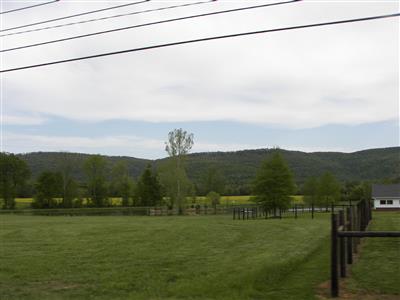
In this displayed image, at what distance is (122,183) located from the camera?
9619 centimetres

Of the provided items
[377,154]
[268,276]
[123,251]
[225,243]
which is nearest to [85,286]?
[268,276]

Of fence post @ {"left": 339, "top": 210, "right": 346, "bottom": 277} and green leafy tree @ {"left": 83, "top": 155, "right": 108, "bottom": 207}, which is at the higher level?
green leafy tree @ {"left": 83, "top": 155, "right": 108, "bottom": 207}

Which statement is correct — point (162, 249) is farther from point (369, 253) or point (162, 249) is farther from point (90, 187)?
point (90, 187)

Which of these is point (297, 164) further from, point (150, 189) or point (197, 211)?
point (197, 211)

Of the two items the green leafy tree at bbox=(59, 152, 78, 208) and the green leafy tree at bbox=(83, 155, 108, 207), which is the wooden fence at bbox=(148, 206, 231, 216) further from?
the green leafy tree at bbox=(83, 155, 108, 207)

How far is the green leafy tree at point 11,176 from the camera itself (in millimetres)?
86438

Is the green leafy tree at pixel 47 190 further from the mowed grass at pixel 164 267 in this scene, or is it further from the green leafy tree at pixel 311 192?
the mowed grass at pixel 164 267

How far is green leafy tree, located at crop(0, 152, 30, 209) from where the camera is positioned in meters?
86.4

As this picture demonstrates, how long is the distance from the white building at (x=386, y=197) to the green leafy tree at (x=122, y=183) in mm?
40628

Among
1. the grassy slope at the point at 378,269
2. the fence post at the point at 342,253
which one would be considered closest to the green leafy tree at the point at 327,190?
the grassy slope at the point at 378,269

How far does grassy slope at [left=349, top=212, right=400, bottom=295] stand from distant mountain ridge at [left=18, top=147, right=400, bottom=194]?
10662 cm

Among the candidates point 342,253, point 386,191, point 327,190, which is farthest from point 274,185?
point 342,253

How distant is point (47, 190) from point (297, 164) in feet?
255

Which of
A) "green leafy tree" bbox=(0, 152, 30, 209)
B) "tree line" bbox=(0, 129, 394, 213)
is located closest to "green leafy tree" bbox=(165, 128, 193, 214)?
"tree line" bbox=(0, 129, 394, 213)
